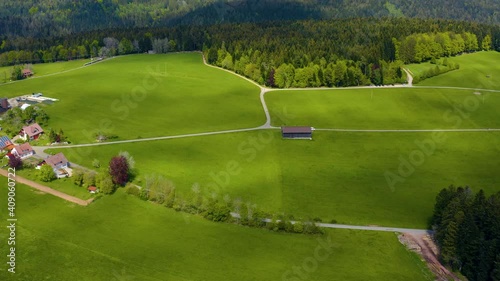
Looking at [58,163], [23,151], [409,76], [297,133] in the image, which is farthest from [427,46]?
[23,151]

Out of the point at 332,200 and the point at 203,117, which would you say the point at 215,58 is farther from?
the point at 332,200

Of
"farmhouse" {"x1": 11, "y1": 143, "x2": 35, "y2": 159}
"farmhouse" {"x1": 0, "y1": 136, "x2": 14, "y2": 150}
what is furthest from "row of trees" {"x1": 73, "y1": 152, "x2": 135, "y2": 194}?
"farmhouse" {"x1": 0, "y1": 136, "x2": 14, "y2": 150}

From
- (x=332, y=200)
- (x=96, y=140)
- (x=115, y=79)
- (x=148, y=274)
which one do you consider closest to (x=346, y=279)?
(x=332, y=200)

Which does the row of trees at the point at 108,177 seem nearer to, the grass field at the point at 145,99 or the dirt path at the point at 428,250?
the grass field at the point at 145,99

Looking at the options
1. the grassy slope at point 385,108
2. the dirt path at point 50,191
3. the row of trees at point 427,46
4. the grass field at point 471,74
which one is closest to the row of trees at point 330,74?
the grassy slope at point 385,108

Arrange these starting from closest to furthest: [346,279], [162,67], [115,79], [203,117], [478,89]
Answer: [346,279] < [203,117] < [478,89] < [115,79] < [162,67]
